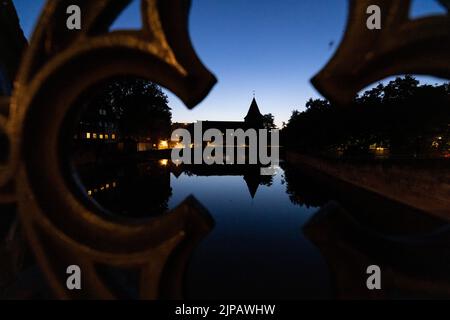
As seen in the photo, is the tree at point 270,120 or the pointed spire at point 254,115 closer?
the pointed spire at point 254,115

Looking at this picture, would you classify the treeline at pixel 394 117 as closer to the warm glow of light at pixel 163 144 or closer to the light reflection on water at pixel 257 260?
the light reflection on water at pixel 257 260

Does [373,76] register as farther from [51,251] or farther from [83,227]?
[51,251]

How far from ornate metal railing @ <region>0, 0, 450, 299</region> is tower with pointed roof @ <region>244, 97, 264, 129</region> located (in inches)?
2948

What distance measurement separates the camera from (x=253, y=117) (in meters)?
75.4

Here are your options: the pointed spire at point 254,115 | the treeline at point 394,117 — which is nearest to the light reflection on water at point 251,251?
the treeline at point 394,117

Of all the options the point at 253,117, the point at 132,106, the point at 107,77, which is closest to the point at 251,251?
the point at 107,77

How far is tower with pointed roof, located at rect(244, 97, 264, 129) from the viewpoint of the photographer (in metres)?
74.8

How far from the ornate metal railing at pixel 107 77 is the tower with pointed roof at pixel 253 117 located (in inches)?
2948

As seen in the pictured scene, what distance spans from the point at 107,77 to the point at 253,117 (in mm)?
76157

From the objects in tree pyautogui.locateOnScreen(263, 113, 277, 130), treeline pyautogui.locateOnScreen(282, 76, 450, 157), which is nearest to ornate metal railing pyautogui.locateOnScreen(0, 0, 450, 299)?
treeline pyautogui.locateOnScreen(282, 76, 450, 157)

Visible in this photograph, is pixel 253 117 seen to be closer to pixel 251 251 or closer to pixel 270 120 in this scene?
pixel 270 120

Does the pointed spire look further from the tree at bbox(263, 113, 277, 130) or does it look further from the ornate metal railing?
the ornate metal railing

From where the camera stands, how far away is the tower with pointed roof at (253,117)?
245ft

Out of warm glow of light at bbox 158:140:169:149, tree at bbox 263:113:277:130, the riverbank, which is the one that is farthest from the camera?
tree at bbox 263:113:277:130
